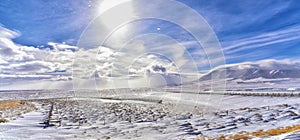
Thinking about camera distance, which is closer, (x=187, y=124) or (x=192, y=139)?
(x=192, y=139)

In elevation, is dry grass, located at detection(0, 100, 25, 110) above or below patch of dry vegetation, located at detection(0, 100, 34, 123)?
above

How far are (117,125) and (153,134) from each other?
549 centimetres

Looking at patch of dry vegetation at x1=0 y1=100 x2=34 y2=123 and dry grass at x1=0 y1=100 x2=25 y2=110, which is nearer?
patch of dry vegetation at x1=0 y1=100 x2=34 y2=123

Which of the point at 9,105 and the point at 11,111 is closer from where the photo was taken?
the point at 11,111

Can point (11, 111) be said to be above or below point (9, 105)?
below

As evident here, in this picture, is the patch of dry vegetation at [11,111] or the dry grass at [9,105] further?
the dry grass at [9,105]

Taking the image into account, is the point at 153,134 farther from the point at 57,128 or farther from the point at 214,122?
the point at 57,128

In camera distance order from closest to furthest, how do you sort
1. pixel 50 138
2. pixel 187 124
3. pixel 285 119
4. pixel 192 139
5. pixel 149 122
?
pixel 192 139, pixel 50 138, pixel 285 119, pixel 187 124, pixel 149 122

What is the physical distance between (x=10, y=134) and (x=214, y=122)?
61.2 ft

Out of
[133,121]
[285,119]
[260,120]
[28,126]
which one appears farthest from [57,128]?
A: [285,119]

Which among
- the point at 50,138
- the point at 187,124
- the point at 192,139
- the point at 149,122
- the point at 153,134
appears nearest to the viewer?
the point at 192,139

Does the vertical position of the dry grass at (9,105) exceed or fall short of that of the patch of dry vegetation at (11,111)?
it exceeds it

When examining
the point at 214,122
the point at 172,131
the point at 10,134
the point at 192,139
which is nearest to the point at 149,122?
the point at 172,131

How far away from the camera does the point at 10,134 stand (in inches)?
766
